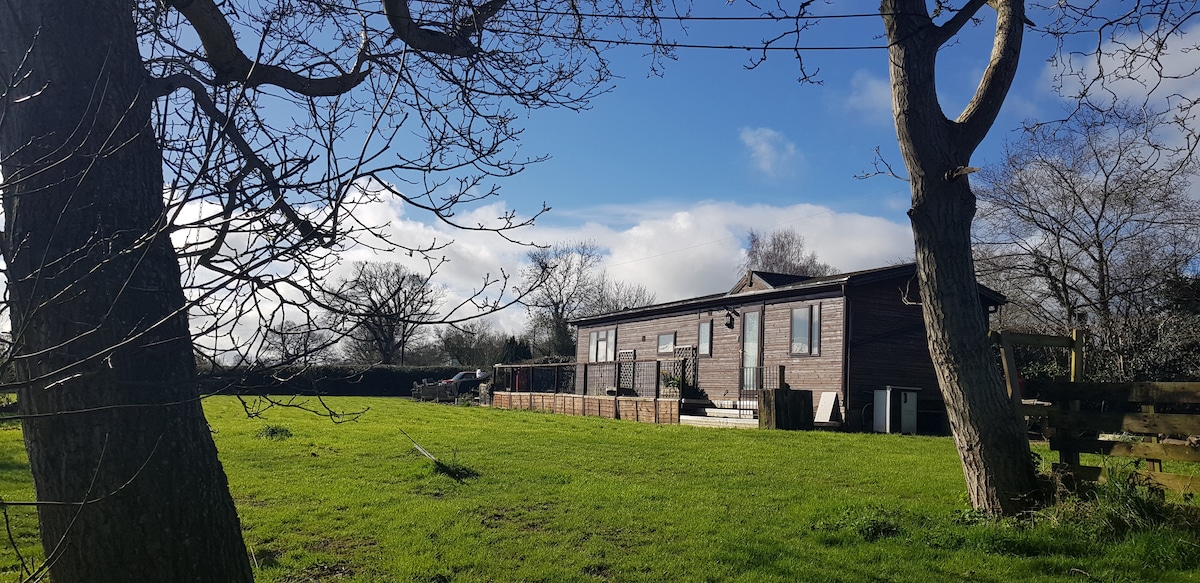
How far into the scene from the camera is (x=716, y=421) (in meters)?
20.0

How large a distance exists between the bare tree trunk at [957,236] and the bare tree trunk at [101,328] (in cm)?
600

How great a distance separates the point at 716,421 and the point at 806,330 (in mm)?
3913

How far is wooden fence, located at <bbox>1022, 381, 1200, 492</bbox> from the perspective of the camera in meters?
6.91

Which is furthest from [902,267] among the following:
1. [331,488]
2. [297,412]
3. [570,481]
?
[297,412]

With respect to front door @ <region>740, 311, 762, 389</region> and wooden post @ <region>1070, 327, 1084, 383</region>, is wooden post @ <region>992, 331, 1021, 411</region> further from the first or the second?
front door @ <region>740, 311, 762, 389</region>

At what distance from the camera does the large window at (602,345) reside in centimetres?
3148

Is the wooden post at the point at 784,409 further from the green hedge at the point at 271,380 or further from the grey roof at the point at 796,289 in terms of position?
the green hedge at the point at 271,380

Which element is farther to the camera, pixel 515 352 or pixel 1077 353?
pixel 515 352

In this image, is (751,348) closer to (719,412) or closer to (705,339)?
(705,339)

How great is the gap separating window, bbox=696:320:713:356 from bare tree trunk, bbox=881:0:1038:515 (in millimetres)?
17872

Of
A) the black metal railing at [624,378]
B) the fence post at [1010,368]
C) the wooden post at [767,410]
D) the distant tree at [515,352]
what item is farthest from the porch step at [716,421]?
the distant tree at [515,352]

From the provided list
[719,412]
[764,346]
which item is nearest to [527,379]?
[764,346]

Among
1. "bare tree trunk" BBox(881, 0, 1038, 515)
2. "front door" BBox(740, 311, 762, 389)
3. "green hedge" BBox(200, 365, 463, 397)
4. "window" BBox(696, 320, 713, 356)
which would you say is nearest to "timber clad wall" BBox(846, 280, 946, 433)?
"front door" BBox(740, 311, 762, 389)

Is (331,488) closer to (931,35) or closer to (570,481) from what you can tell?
(570,481)
